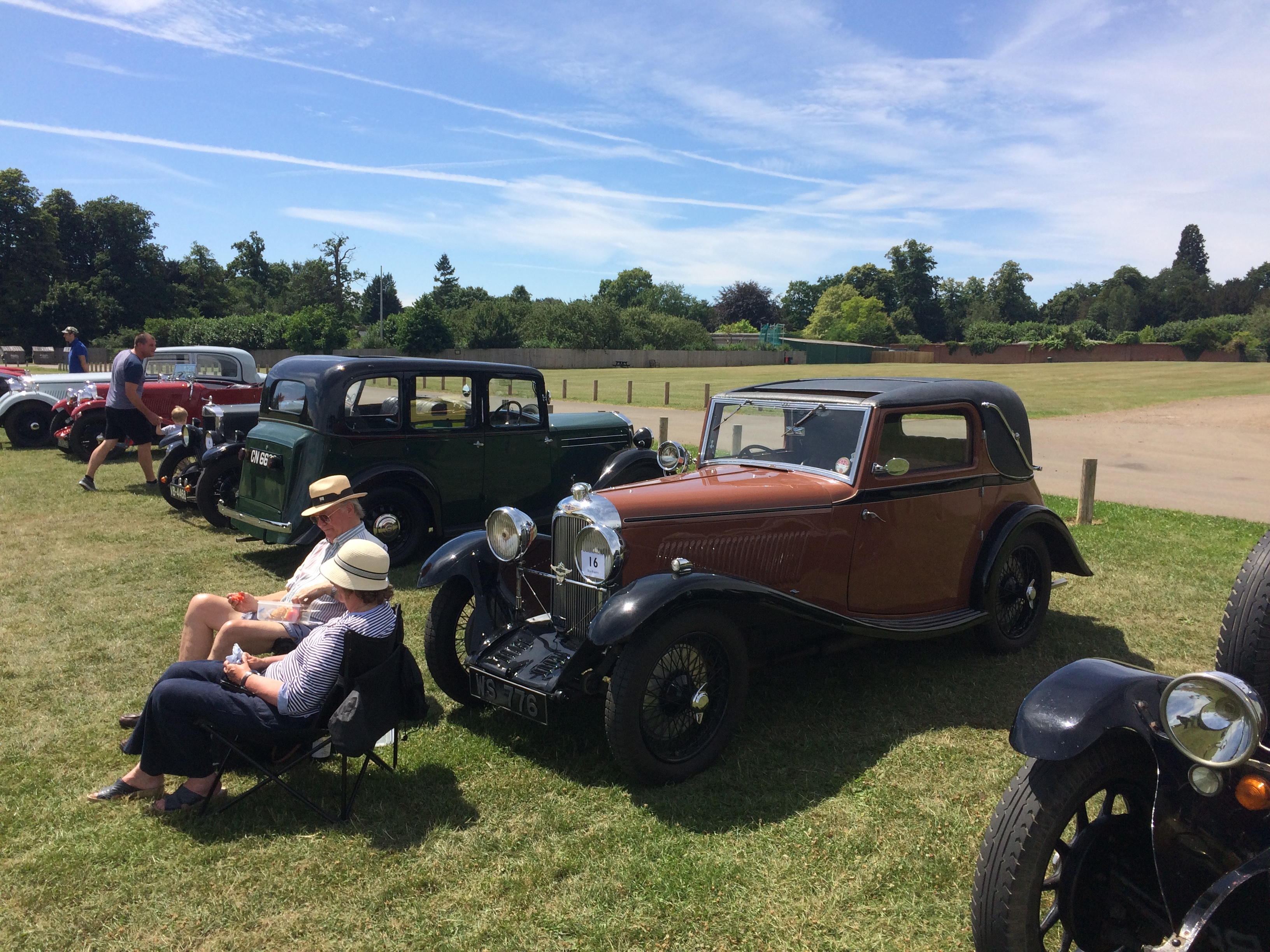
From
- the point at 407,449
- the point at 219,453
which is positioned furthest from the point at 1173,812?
the point at 219,453

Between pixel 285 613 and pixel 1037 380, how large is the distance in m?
48.5

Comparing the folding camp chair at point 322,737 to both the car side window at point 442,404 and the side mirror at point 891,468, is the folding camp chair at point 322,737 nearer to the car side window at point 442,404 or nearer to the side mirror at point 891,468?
the side mirror at point 891,468

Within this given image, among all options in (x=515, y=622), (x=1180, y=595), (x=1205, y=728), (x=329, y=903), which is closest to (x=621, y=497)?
(x=515, y=622)

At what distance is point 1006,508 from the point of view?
5.76m

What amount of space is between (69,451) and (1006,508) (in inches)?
568

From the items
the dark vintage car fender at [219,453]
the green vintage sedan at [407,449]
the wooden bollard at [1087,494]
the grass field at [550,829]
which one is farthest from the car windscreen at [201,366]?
the wooden bollard at [1087,494]

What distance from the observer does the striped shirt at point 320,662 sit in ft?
11.5

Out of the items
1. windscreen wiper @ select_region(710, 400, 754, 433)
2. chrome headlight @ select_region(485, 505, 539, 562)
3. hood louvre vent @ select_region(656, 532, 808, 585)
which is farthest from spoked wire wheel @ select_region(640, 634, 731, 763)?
windscreen wiper @ select_region(710, 400, 754, 433)

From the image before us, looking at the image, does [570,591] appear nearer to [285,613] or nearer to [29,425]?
[285,613]

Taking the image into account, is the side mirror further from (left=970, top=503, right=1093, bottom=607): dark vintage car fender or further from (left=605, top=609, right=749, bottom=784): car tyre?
(left=605, top=609, right=749, bottom=784): car tyre

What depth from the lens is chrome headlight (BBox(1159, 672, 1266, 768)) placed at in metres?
2.09

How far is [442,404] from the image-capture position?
801 centimetres

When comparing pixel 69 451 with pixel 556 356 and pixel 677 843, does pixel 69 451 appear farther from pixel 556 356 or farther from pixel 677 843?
pixel 556 356

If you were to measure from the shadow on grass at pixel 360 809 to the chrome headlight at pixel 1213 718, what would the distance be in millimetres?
2725
